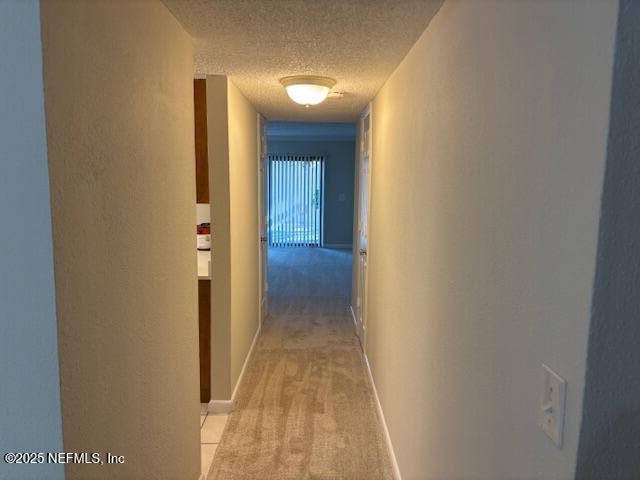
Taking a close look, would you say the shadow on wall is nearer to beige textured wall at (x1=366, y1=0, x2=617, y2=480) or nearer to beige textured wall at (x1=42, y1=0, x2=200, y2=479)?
beige textured wall at (x1=366, y1=0, x2=617, y2=480)

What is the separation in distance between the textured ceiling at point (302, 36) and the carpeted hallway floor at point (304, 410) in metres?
2.16

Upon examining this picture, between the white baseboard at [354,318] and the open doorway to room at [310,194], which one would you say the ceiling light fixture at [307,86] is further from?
the open doorway to room at [310,194]

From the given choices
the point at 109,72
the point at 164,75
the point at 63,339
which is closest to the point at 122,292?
the point at 63,339

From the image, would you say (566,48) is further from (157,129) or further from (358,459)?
(358,459)

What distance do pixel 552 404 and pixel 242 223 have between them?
290 centimetres

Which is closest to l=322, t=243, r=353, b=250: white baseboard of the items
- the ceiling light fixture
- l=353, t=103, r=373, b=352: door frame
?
l=353, t=103, r=373, b=352: door frame

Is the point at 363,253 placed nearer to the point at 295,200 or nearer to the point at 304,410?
the point at 304,410

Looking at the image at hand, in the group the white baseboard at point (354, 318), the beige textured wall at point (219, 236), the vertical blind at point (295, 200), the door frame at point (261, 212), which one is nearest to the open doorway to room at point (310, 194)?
the vertical blind at point (295, 200)

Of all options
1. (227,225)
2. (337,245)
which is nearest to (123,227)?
(227,225)

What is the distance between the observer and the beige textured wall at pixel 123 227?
102 centimetres

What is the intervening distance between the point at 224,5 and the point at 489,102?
1.00 m

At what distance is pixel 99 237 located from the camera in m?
1.17

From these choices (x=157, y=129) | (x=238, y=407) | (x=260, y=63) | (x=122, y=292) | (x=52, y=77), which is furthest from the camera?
(x=238, y=407)

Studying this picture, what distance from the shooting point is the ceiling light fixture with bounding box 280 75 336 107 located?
2.74 meters
